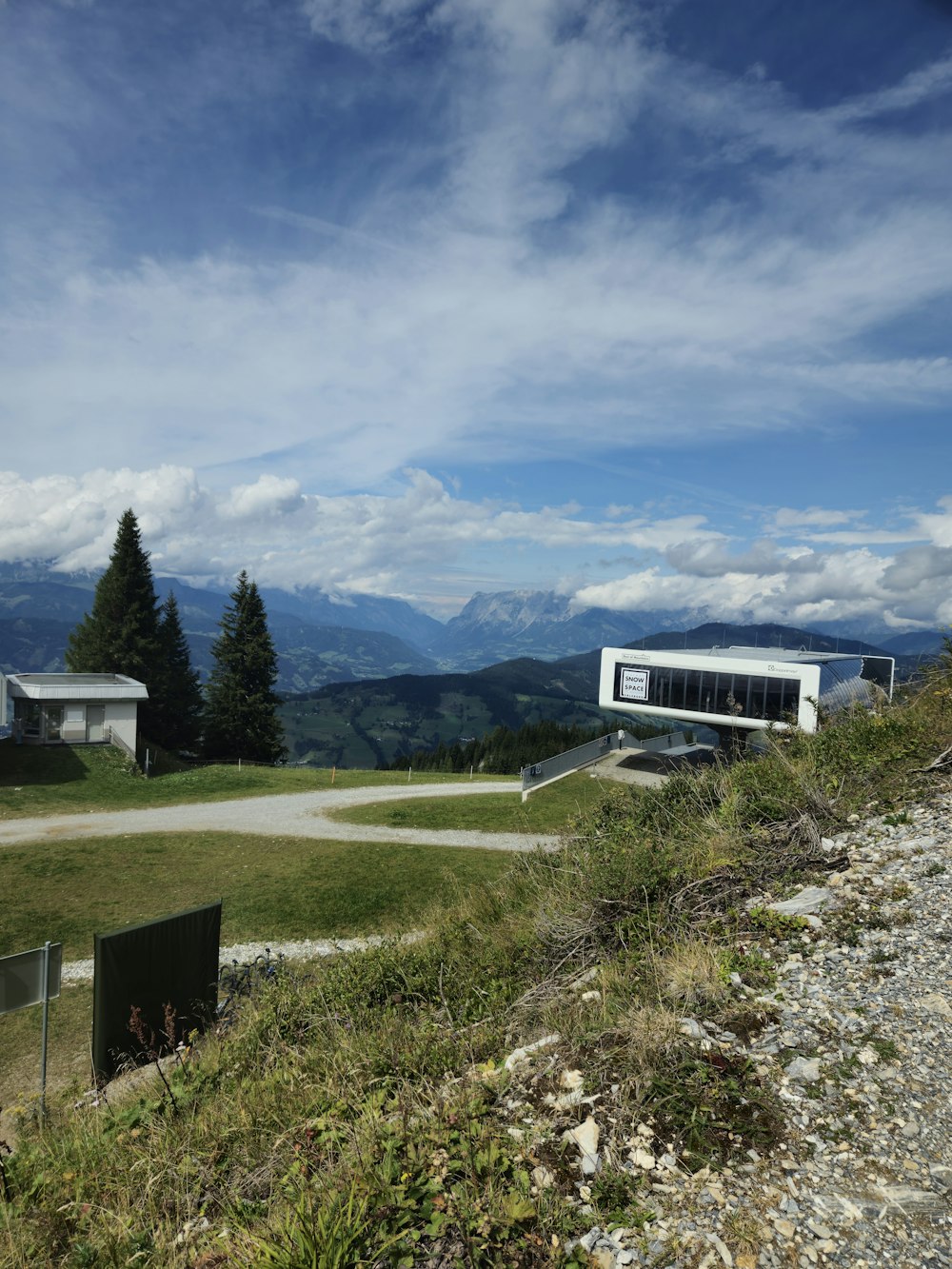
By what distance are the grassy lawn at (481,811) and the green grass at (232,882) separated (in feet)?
9.77

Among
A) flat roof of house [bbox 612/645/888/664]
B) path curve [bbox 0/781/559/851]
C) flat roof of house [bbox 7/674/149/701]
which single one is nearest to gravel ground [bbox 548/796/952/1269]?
path curve [bbox 0/781/559/851]

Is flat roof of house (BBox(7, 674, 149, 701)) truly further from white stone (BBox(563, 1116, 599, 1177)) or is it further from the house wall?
white stone (BBox(563, 1116, 599, 1177))

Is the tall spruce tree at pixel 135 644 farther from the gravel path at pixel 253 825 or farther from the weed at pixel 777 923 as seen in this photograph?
the weed at pixel 777 923

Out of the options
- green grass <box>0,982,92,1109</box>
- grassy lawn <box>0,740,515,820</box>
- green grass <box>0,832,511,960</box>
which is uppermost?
green grass <box>0,982,92,1109</box>

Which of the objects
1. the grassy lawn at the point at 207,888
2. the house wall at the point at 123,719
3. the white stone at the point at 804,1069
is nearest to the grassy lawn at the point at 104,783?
the house wall at the point at 123,719

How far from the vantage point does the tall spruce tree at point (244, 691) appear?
41.1 m

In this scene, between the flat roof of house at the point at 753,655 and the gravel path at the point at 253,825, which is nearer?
the gravel path at the point at 253,825

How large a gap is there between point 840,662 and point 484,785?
2183 centimetres

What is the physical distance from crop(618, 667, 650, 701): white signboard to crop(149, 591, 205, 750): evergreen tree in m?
26.3

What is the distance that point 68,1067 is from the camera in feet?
28.6

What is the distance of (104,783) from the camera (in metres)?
26.0

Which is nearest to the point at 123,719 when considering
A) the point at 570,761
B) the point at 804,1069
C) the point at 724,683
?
the point at 570,761

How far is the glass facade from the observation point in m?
33.8

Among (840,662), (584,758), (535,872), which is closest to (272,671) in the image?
(584,758)
